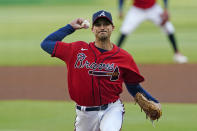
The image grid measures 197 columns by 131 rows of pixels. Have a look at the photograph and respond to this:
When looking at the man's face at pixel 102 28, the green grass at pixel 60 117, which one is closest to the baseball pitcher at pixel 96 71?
the man's face at pixel 102 28

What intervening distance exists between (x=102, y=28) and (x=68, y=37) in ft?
43.0

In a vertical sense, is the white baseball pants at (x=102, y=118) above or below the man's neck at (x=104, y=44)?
below

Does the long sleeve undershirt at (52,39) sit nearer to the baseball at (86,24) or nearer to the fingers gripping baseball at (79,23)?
the fingers gripping baseball at (79,23)

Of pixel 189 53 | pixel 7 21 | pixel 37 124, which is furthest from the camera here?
pixel 7 21

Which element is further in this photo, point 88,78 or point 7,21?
point 7,21

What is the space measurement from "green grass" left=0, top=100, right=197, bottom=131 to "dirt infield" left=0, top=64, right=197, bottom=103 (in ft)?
1.99

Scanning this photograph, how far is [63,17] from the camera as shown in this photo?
78.7 ft

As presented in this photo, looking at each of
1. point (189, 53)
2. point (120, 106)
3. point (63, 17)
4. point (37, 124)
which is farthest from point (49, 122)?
point (63, 17)

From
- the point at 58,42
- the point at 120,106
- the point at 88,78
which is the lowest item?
the point at 120,106

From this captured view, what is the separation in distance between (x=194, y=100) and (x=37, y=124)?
312 cm

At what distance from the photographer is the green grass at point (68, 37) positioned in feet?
48.0

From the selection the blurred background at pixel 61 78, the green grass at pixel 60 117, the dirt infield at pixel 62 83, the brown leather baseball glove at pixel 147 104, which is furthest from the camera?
the dirt infield at pixel 62 83

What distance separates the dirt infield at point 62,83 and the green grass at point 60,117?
605mm

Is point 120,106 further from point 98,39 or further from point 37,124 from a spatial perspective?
point 37,124
